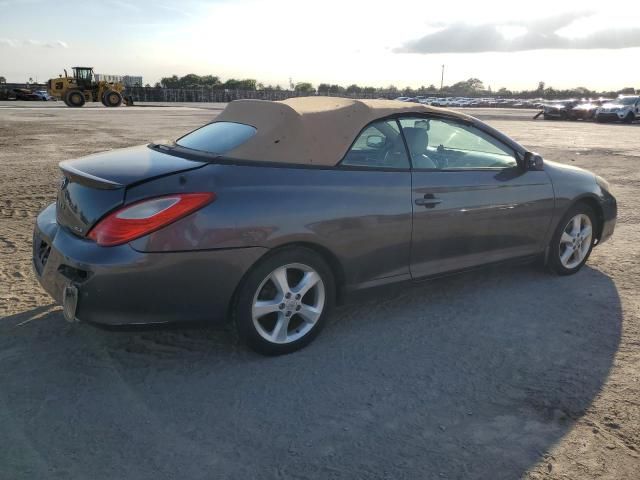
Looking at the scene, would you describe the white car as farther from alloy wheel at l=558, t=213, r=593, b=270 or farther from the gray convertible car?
the gray convertible car

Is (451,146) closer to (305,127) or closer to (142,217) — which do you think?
(305,127)

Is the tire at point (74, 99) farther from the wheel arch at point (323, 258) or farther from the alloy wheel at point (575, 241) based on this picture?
the wheel arch at point (323, 258)

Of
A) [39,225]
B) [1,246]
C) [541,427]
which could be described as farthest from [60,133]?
[541,427]

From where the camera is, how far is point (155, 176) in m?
3.18

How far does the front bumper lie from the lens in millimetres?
2967

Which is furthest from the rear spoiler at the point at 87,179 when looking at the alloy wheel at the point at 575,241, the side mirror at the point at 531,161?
the alloy wheel at the point at 575,241

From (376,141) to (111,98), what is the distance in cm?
3869

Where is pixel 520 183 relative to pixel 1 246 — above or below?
above

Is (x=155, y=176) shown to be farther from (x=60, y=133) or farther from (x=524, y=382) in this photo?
(x=60, y=133)

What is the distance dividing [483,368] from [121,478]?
210 cm

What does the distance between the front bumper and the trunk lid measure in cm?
16

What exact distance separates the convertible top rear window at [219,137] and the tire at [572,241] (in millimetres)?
2858

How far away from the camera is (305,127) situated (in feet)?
12.1

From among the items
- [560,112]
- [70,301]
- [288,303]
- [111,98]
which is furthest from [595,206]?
[111,98]
